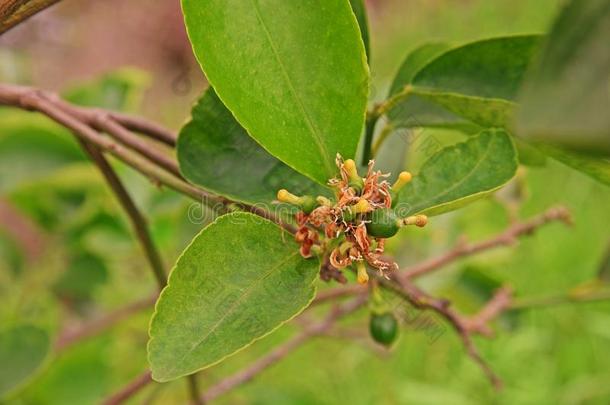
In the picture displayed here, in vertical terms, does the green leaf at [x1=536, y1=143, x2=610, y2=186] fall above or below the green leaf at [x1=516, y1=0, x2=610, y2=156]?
below

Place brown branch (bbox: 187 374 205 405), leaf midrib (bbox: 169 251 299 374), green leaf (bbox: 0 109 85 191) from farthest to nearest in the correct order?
green leaf (bbox: 0 109 85 191), brown branch (bbox: 187 374 205 405), leaf midrib (bbox: 169 251 299 374)

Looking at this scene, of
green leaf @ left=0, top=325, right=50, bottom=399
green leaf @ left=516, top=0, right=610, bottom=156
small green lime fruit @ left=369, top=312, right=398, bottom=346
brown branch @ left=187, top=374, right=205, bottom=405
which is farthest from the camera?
green leaf @ left=0, top=325, right=50, bottom=399

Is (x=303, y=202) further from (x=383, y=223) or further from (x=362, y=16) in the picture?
(x=362, y=16)

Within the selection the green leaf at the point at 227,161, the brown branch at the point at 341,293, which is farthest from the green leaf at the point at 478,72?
the brown branch at the point at 341,293

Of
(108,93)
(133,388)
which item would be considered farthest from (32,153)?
(133,388)

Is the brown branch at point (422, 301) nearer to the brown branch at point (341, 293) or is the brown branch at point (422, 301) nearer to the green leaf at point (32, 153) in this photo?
the brown branch at point (341, 293)

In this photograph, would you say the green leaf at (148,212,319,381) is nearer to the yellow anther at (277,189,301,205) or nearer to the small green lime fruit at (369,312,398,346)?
the yellow anther at (277,189,301,205)

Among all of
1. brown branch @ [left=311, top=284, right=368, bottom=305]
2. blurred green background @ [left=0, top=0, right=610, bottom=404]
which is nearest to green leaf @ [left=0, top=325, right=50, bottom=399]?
blurred green background @ [left=0, top=0, right=610, bottom=404]
